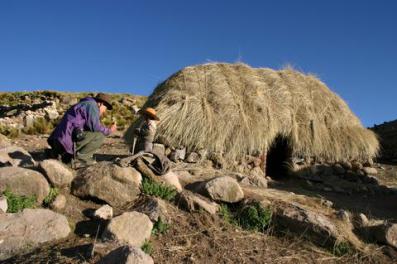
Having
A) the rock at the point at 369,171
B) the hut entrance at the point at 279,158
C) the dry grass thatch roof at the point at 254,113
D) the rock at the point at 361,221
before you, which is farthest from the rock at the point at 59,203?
the rock at the point at 369,171

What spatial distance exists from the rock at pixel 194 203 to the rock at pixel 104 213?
0.98 meters

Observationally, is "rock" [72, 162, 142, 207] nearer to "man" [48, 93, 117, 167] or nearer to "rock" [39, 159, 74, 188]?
"rock" [39, 159, 74, 188]

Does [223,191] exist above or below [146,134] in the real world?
below

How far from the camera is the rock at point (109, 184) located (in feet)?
20.5

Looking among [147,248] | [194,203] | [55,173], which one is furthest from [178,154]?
[147,248]

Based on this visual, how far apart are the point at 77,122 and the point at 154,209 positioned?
7.56ft

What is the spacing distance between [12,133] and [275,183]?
9.81 m

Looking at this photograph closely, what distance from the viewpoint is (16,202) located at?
5.64 metres

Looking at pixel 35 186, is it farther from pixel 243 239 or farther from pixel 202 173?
pixel 202 173

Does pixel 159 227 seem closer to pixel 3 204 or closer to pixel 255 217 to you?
pixel 255 217

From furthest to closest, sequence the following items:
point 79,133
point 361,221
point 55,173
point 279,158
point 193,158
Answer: point 279,158 < point 193,158 < point 79,133 < point 361,221 < point 55,173

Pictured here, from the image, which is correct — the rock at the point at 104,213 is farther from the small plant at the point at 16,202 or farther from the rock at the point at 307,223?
the rock at the point at 307,223

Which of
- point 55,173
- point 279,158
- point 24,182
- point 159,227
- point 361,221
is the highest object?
point 279,158

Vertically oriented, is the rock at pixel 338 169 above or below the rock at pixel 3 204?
above
